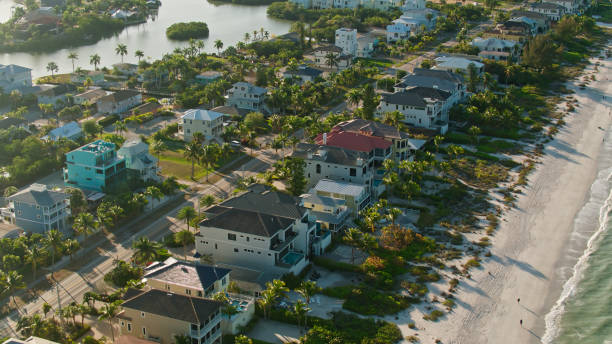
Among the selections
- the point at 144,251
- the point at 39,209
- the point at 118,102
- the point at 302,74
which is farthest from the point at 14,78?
the point at 144,251

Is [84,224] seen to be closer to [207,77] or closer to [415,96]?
[415,96]

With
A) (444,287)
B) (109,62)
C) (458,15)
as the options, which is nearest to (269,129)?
(444,287)

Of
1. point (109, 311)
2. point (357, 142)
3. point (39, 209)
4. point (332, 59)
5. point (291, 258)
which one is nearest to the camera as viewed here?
point (109, 311)

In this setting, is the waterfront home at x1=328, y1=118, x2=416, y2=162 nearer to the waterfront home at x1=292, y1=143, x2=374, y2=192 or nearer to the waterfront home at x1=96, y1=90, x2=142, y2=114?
the waterfront home at x1=292, y1=143, x2=374, y2=192

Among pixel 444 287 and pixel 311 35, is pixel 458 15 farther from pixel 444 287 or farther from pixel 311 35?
pixel 444 287

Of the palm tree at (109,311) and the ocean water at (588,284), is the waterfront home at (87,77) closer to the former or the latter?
the palm tree at (109,311)

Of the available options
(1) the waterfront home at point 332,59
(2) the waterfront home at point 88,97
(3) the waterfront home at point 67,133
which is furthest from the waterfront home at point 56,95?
(1) the waterfront home at point 332,59
